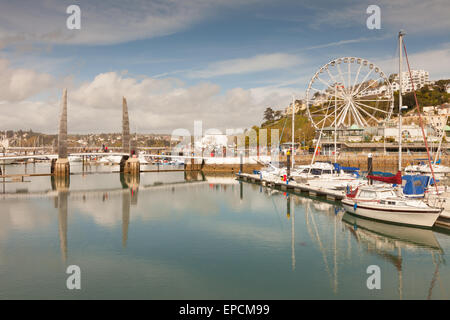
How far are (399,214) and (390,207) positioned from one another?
0.74m

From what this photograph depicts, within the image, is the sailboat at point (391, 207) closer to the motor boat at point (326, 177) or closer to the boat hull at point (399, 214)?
the boat hull at point (399, 214)

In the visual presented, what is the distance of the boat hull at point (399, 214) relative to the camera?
23.9 metres

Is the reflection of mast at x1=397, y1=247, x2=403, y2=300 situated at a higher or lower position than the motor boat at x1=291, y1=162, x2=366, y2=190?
lower

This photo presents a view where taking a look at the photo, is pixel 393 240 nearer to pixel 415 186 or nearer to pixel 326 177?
pixel 415 186

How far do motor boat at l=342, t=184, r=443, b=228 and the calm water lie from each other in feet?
2.46

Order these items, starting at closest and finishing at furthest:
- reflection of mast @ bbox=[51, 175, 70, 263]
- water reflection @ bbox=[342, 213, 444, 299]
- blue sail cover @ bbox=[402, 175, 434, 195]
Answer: water reflection @ bbox=[342, 213, 444, 299]
reflection of mast @ bbox=[51, 175, 70, 263]
blue sail cover @ bbox=[402, 175, 434, 195]

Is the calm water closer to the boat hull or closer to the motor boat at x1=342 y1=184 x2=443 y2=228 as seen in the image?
the boat hull

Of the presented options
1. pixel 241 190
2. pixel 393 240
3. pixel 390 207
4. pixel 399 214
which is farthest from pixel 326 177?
pixel 393 240

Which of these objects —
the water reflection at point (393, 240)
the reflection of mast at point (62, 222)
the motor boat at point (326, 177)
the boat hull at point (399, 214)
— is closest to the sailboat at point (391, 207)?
the boat hull at point (399, 214)

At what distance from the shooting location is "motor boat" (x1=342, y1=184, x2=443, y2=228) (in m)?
24.1

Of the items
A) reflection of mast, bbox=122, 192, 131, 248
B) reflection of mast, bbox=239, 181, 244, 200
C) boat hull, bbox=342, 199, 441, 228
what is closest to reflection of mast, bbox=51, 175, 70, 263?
reflection of mast, bbox=122, 192, 131, 248

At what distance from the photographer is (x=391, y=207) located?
1003 inches
